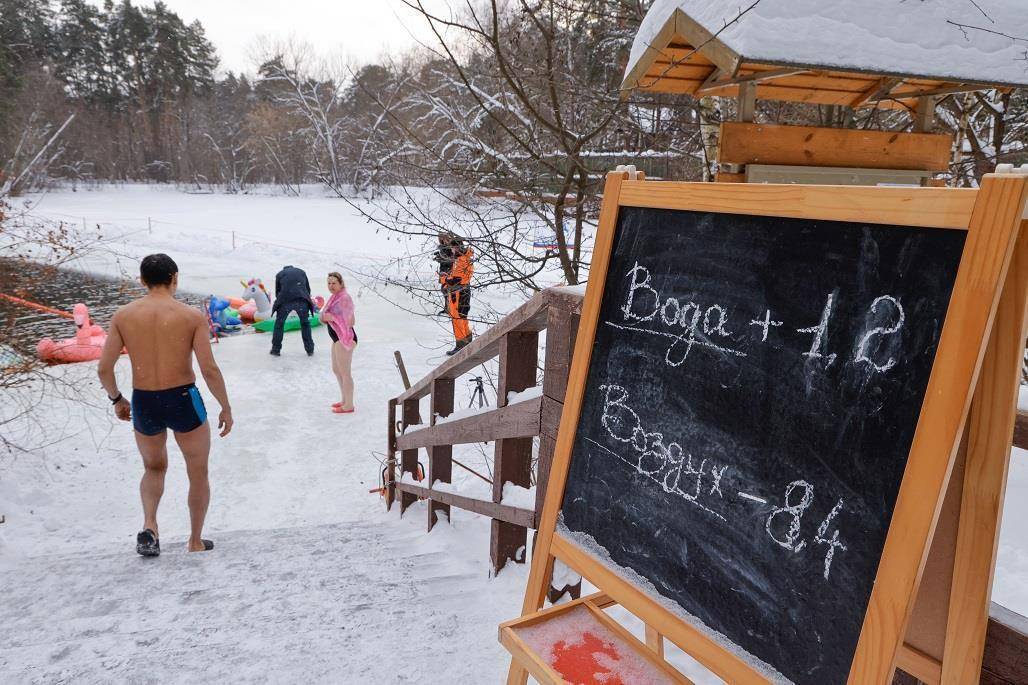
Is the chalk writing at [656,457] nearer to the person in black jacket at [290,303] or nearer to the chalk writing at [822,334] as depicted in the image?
the chalk writing at [822,334]

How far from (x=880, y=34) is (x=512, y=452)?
2280 millimetres

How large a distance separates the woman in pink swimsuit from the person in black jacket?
2.14 meters

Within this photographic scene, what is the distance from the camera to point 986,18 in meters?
2.79

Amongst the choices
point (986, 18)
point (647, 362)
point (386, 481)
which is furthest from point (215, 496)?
point (986, 18)

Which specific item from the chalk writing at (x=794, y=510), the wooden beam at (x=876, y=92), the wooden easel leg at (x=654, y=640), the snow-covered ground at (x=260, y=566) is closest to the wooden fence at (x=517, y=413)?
the snow-covered ground at (x=260, y=566)

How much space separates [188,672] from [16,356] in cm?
511

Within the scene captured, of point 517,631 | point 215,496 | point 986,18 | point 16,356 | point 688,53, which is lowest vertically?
point 215,496

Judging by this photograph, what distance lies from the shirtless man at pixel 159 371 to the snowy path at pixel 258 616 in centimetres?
50

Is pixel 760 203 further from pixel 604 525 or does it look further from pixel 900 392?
pixel 604 525

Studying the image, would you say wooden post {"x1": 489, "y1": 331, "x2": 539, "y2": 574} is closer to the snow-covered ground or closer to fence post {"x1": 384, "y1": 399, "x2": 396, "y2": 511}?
the snow-covered ground

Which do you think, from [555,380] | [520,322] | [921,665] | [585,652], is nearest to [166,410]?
[520,322]

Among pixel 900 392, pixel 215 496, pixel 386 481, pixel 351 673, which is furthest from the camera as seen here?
pixel 215 496

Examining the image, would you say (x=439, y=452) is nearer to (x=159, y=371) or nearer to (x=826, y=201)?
(x=159, y=371)

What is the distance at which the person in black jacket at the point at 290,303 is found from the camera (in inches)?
398
